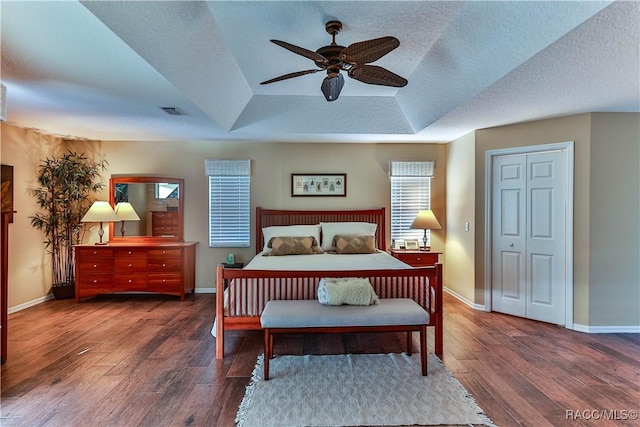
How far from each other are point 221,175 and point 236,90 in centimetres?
193

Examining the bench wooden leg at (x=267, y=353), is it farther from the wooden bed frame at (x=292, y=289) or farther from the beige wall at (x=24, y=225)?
the beige wall at (x=24, y=225)

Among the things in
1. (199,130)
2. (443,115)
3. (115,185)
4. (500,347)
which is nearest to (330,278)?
(500,347)

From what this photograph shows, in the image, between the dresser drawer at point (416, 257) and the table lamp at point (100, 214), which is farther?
the dresser drawer at point (416, 257)

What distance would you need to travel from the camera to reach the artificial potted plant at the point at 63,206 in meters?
4.56

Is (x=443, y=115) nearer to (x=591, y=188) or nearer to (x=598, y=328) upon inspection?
(x=591, y=188)

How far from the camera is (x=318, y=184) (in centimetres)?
525

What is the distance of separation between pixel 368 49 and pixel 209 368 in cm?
277

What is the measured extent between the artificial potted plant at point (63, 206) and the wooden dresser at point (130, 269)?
1.43 ft

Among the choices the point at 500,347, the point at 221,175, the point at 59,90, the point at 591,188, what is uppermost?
the point at 59,90

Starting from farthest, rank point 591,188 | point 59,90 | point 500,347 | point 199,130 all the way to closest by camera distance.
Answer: point 199,130 < point 591,188 < point 500,347 < point 59,90

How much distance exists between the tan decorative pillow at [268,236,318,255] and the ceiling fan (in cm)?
230

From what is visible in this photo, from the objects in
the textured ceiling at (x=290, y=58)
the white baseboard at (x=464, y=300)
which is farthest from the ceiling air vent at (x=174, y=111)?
the white baseboard at (x=464, y=300)

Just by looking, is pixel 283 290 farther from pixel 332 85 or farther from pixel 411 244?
pixel 411 244

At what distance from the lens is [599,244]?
352 cm
